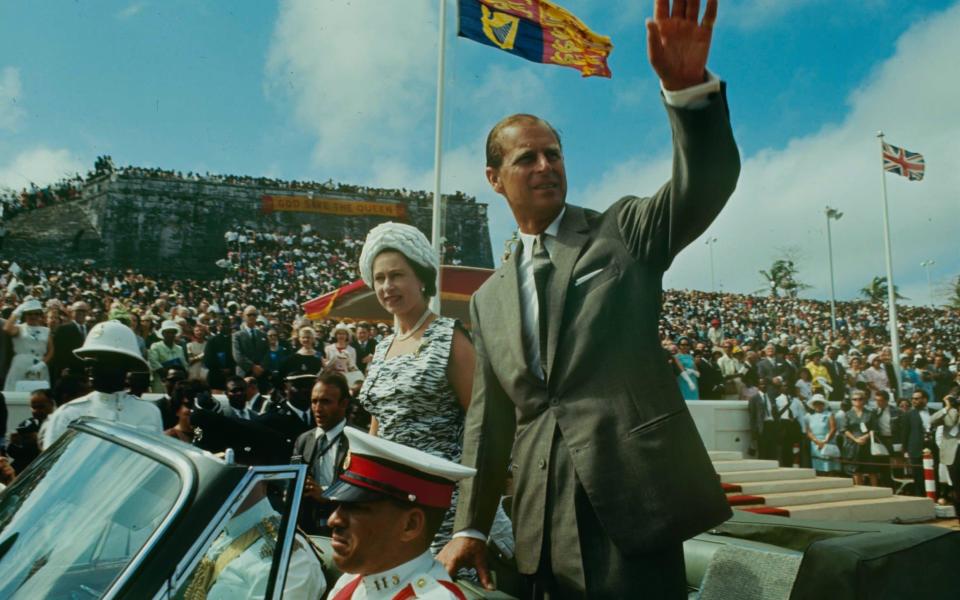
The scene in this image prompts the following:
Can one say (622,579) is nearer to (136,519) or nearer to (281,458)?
(136,519)

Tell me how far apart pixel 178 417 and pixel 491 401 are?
525 cm

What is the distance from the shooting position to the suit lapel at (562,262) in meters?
1.95

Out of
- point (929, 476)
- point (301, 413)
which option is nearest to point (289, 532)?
point (301, 413)

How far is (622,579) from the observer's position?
180 centimetres

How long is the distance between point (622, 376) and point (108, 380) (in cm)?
335

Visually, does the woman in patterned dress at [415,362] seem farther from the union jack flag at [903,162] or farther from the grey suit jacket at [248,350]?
the union jack flag at [903,162]

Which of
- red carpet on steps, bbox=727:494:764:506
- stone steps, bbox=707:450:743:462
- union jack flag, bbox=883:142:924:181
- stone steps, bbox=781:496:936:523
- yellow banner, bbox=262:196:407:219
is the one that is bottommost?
stone steps, bbox=781:496:936:523

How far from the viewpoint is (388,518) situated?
1.95m

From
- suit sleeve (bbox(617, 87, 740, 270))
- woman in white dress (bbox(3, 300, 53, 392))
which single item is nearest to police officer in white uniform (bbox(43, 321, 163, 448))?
suit sleeve (bbox(617, 87, 740, 270))

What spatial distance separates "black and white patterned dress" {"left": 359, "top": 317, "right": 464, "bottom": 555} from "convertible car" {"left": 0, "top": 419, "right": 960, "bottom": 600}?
61 cm

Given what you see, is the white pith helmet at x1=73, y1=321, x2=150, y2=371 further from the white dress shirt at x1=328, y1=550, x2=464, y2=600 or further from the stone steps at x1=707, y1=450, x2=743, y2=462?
the stone steps at x1=707, y1=450, x2=743, y2=462

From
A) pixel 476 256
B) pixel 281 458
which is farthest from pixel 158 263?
pixel 281 458

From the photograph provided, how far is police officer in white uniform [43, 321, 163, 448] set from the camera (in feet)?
13.6

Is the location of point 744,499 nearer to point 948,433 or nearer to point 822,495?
point 822,495
